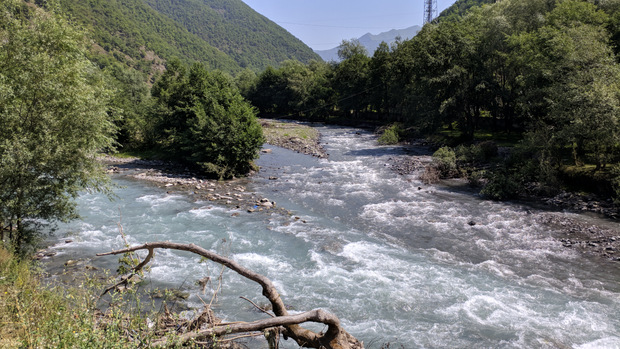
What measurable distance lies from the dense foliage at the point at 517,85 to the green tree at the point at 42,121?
22407 mm

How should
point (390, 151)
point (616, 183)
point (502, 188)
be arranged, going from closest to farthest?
point (616, 183) → point (502, 188) → point (390, 151)

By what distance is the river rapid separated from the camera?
10.2 metres

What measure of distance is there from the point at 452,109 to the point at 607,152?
1690cm

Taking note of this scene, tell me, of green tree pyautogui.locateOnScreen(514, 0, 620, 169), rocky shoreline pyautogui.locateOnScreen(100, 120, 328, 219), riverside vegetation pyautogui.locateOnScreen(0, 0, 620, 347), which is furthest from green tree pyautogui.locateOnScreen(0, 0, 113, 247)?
green tree pyautogui.locateOnScreen(514, 0, 620, 169)

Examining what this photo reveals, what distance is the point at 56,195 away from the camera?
12078 millimetres

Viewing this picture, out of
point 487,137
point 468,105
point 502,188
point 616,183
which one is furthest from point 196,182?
point 487,137

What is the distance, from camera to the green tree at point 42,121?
36.4 ft

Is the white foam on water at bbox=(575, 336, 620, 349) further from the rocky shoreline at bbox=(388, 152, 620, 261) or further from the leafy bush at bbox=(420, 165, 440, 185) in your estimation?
the leafy bush at bbox=(420, 165, 440, 185)

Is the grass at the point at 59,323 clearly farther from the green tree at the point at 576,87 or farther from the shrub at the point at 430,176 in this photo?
the shrub at the point at 430,176

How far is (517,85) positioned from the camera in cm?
3472

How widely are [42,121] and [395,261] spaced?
45.0ft

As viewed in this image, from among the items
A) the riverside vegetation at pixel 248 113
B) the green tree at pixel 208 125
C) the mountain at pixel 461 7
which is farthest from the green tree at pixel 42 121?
the mountain at pixel 461 7

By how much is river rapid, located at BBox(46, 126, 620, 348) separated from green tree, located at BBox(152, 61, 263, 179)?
18.9ft

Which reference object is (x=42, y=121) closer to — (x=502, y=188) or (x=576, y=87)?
(x=502, y=188)
